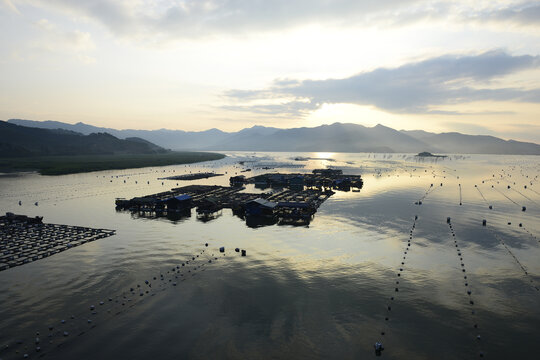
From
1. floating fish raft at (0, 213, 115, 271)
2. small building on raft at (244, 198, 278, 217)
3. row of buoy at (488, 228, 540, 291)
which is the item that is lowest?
row of buoy at (488, 228, 540, 291)

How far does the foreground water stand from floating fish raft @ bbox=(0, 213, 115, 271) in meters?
2.73

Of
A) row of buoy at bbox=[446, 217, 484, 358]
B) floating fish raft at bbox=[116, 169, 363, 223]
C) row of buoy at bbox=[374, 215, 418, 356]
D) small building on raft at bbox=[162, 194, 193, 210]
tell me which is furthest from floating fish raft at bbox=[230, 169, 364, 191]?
row of buoy at bbox=[374, 215, 418, 356]

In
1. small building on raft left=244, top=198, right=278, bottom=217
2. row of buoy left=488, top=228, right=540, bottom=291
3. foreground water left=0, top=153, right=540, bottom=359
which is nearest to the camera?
foreground water left=0, top=153, right=540, bottom=359

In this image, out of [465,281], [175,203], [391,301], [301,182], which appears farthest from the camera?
[301,182]

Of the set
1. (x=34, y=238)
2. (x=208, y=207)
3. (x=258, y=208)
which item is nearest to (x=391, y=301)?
(x=258, y=208)

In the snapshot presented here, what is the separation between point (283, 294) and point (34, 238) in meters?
46.9

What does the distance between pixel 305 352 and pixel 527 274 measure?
116 feet

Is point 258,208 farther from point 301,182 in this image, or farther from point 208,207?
point 301,182

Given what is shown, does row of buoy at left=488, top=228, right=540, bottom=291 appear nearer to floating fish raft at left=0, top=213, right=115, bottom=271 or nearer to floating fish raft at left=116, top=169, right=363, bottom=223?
floating fish raft at left=116, top=169, right=363, bottom=223

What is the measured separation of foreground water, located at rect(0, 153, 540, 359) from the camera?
86.1 feet

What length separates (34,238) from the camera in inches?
2135

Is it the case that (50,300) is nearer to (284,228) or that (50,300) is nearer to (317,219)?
(284,228)

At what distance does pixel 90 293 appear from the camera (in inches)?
1358

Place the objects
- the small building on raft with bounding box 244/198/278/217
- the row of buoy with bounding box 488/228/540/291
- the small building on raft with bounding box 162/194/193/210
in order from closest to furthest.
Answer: the row of buoy with bounding box 488/228/540/291 < the small building on raft with bounding box 244/198/278/217 < the small building on raft with bounding box 162/194/193/210
